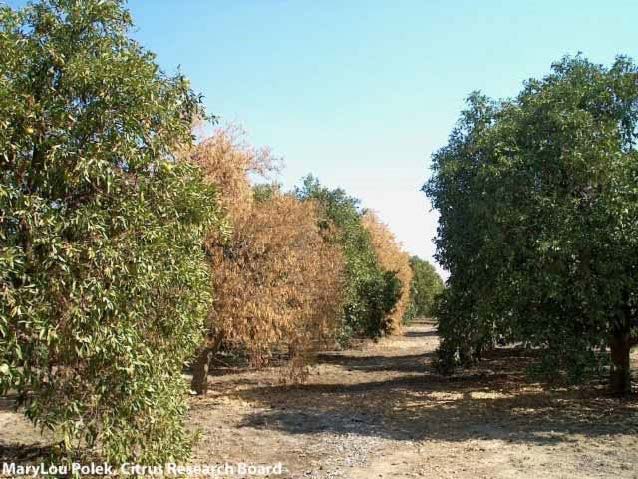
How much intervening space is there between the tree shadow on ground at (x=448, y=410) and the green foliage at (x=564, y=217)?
1341mm

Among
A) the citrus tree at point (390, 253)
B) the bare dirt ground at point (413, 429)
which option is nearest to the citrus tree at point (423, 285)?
the citrus tree at point (390, 253)

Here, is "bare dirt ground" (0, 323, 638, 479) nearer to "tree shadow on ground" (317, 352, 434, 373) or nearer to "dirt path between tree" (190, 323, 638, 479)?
"dirt path between tree" (190, 323, 638, 479)

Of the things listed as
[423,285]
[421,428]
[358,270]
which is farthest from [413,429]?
[423,285]

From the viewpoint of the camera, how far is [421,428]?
12.7 metres

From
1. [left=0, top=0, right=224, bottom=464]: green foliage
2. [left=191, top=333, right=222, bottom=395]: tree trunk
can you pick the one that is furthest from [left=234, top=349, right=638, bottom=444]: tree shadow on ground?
[left=0, top=0, right=224, bottom=464]: green foliage

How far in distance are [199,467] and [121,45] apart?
257 inches

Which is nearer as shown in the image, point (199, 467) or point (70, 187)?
point (70, 187)

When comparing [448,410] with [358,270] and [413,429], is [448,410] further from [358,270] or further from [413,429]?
[358,270]

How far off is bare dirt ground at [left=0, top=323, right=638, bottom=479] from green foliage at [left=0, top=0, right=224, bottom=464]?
277 centimetres

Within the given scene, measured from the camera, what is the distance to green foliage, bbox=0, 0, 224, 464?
6062 millimetres

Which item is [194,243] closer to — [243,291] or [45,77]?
[45,77]

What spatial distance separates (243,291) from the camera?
14477 mm

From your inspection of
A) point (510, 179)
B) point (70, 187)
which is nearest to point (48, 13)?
point (70, 187)

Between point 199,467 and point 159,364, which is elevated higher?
point 159,364
